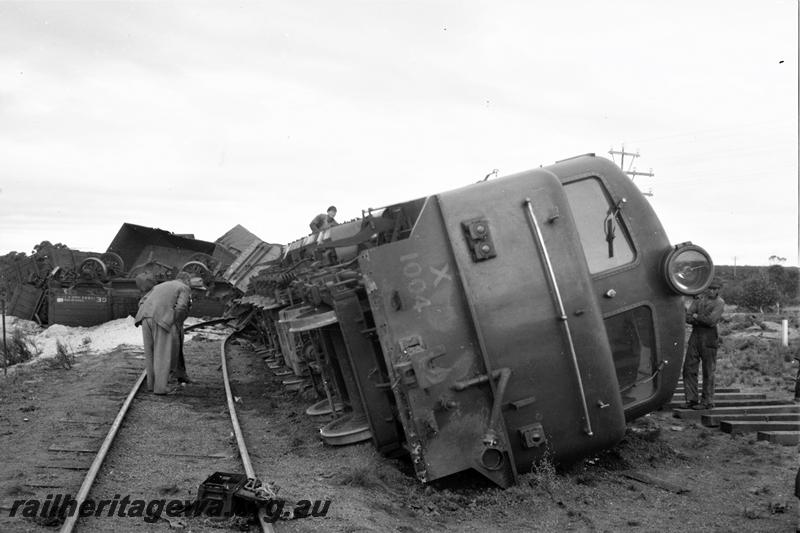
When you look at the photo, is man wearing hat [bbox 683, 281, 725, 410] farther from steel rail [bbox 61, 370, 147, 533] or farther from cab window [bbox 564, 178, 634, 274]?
steel rail [bbox 61, 370, 147, 533]

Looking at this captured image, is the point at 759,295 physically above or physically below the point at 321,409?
below

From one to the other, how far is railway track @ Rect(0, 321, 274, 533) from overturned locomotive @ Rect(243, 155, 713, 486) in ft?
4.82

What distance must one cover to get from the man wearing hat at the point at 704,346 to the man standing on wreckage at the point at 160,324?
6302 mm

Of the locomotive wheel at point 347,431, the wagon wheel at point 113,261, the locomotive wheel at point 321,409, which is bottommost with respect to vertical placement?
the locomotive wheel at point 321,409

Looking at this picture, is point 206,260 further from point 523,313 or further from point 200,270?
point 523,313

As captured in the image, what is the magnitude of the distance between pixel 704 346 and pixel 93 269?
702 inches

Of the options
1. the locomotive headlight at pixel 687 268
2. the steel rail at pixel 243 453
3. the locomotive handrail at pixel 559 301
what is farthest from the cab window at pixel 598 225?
the steel rail at pixel 243 453

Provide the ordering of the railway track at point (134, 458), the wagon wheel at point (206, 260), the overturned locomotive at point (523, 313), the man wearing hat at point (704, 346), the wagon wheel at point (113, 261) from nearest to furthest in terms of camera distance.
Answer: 1. the railway track at point (134, 458)
2. the overturned locomotive at point (523, 313)
3. the man wearing hat at point (704, 346)
4. the wagon wheel at point (113, 261)
5. the wagon wheel at point (206, 260)

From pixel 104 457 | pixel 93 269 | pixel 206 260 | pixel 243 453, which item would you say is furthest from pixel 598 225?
pixel 206 260

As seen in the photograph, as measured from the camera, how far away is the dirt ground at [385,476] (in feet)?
16.7

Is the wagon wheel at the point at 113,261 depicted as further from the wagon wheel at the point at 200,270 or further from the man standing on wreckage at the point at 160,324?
the man standing on wreckage at the point at 160,324

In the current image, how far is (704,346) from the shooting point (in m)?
9.21

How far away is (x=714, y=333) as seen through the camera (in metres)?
9.21

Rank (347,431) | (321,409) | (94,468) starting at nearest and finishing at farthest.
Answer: (94,468) → (347,431) → (321,409)
